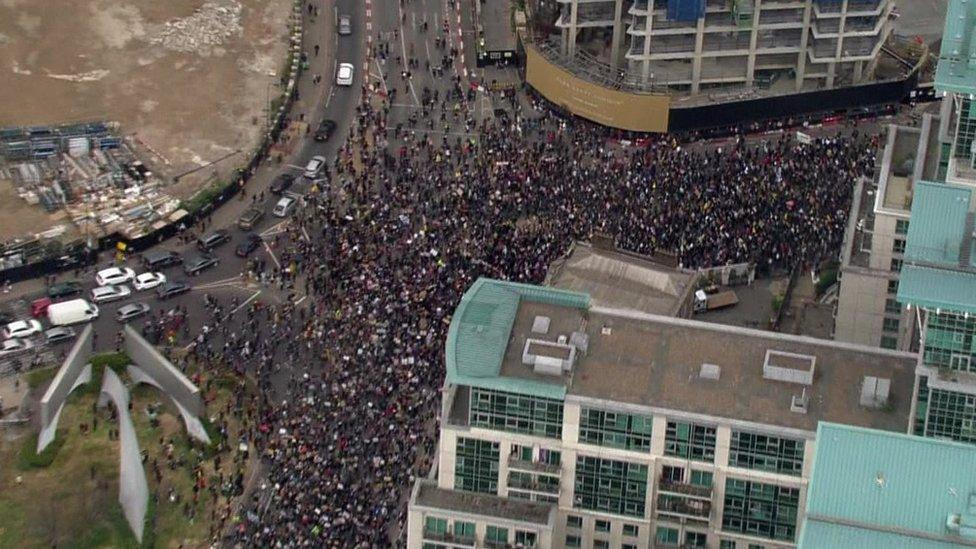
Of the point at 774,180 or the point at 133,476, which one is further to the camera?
the point at 774,180

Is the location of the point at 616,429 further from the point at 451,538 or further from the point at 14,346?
the point at 14,346

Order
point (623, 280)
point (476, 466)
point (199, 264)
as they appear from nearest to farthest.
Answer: point (476, 466), point (623, 280), point (199, 264)

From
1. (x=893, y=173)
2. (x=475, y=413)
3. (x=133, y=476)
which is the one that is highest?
(x=893, y=173)

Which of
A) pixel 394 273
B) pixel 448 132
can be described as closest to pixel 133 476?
pixel 394 273

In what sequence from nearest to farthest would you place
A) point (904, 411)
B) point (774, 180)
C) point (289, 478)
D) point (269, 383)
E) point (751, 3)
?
point (904, 411)
point (289, 478)
point (269, 383)
point (774, 180)
point (751, 3)

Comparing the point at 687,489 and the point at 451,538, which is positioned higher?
the point at 687,489

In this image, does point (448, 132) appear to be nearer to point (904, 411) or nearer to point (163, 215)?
point (163, 215)

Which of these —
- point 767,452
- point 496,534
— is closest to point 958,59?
point 767,452

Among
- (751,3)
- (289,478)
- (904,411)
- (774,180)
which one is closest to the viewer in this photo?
(904,411)
